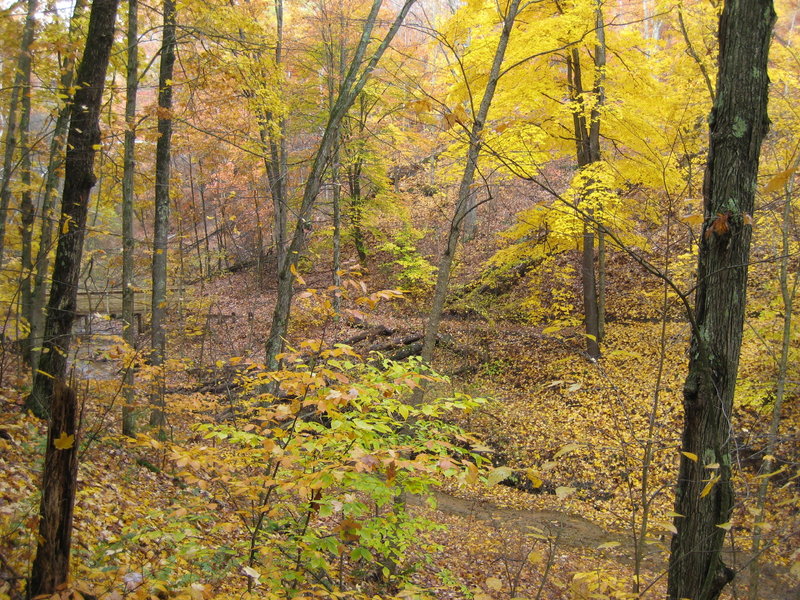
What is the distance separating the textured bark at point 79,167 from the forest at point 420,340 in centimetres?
3

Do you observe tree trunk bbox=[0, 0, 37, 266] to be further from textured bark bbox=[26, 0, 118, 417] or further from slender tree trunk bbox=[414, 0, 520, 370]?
slender tree trunk bbox=[414, 0, 520, 370]

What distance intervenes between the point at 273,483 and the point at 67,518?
40.5 inches

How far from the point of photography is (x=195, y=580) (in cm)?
330

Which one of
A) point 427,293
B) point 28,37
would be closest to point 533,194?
point 427,293

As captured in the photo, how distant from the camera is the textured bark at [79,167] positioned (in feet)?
15.7

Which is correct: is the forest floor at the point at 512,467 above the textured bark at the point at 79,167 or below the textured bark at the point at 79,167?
below

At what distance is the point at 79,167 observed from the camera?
4855mm

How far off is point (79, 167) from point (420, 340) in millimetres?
10667

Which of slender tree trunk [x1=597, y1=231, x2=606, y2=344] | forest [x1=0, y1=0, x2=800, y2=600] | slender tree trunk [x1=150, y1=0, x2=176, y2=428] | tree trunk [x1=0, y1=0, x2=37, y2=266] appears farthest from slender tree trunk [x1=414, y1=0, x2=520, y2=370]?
slender tree trunk [x1=597, y1=231, x2=606, y2=344]

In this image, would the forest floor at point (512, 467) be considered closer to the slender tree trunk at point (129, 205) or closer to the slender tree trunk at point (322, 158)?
the slender tree trunk at point (129, 205)

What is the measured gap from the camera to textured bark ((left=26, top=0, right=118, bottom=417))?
478 centimetres

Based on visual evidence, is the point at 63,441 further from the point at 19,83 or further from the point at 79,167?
the point at 19,83

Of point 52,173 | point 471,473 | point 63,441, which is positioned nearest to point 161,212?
point 52,173

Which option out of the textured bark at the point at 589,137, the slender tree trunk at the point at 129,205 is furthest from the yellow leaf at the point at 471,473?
the textured bark at the point at 589,137
